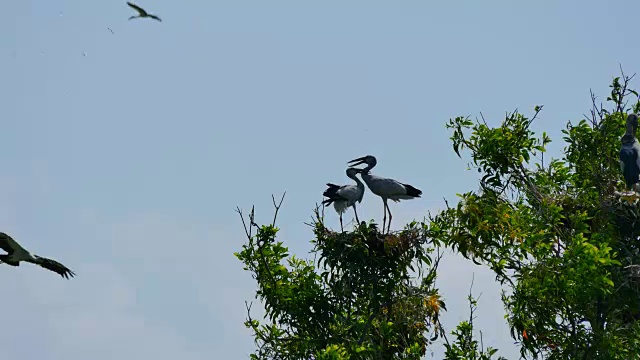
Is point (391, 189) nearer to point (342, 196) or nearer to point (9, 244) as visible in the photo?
point (342, 196)

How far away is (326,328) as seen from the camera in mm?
16266

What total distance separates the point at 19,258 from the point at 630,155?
10510 millimetres

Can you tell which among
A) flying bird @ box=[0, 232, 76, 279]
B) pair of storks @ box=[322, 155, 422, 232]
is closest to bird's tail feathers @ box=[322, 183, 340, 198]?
pair of storks @ box=[322, 155, 422, 232]

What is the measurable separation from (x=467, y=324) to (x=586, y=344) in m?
1.64

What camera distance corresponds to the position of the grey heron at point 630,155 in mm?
14414

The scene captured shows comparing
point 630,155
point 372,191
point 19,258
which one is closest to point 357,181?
point 372,191

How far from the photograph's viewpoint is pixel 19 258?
5.89 meters

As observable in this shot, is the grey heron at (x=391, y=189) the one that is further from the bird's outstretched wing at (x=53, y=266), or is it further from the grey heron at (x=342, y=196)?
the bird's outstretched wing at (x=53, y=266)

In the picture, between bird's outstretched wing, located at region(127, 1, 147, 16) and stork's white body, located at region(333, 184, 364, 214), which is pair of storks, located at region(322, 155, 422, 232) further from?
bird's outstretched wing, located at region(127, 1, 147, 16)

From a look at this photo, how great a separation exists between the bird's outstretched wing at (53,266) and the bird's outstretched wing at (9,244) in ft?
0.44

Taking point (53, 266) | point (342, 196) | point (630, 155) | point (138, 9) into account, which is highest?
point (342, 196)

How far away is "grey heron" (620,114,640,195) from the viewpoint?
47.3 ft

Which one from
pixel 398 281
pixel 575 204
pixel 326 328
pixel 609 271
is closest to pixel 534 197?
pixel 575 204

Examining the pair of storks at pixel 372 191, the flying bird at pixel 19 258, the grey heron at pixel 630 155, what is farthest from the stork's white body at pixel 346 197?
the flying bird at pixel 19 258
